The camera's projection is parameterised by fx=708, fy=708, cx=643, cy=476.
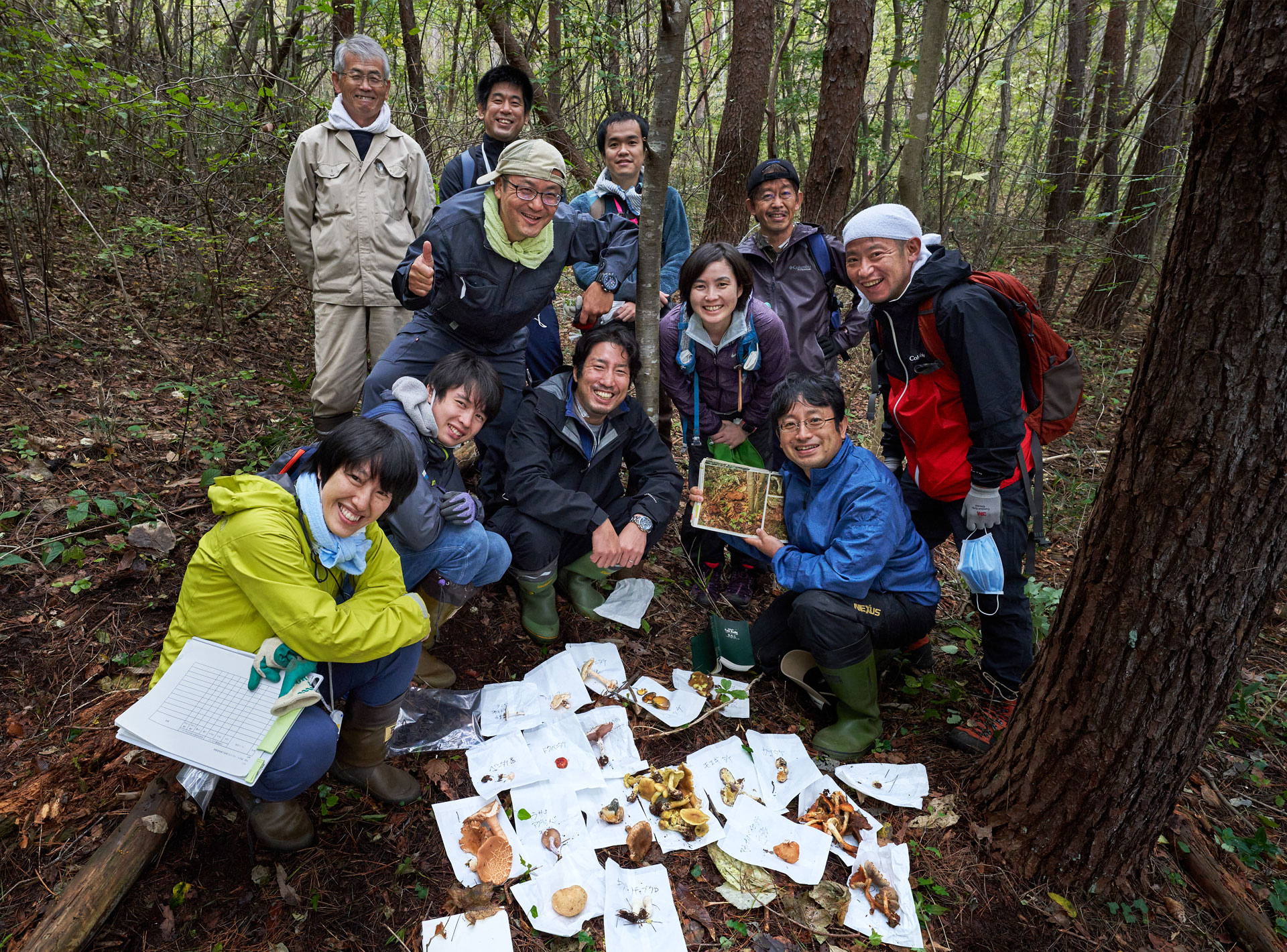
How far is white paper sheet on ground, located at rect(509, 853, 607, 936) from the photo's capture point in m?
2.32

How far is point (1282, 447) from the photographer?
1969 millimetres

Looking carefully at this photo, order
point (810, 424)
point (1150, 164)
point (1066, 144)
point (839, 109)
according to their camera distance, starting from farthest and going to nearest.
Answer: point (1066, 144) < point (1150, 164) < point (839, 109) < point (810, 424)

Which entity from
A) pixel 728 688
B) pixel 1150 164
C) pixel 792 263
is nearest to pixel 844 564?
pixel 728 688

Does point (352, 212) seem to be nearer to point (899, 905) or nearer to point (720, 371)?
point (720, 371)

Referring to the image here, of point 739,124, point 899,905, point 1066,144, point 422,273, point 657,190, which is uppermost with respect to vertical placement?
point 1066,144

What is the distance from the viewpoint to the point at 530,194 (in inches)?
136

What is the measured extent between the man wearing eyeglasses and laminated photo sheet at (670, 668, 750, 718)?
26 cm

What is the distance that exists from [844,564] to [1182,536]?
1.26m

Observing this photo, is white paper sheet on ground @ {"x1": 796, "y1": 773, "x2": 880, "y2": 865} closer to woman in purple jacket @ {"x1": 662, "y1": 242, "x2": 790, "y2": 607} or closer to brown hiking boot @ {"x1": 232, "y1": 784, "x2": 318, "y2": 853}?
woman in purple jacket @ {"x1": 662, "y1": 242, "x2": 790, "y2": 607}

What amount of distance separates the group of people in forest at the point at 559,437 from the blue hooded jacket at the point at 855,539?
1 centimetres

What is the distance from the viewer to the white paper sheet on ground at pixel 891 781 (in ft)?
9.45

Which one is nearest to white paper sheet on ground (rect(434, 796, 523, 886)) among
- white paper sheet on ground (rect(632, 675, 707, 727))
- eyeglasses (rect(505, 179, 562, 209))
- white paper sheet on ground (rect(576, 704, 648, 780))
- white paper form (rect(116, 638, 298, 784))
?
white paper sheet on ground (rect(576, 704, 648, 780))

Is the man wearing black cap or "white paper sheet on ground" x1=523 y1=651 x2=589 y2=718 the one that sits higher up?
the man wearing black cap

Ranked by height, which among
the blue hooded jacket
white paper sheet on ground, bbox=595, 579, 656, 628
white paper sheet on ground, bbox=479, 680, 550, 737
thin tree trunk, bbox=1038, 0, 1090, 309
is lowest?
white paper sheet on ground, bbox=479, 680, 550, 737
